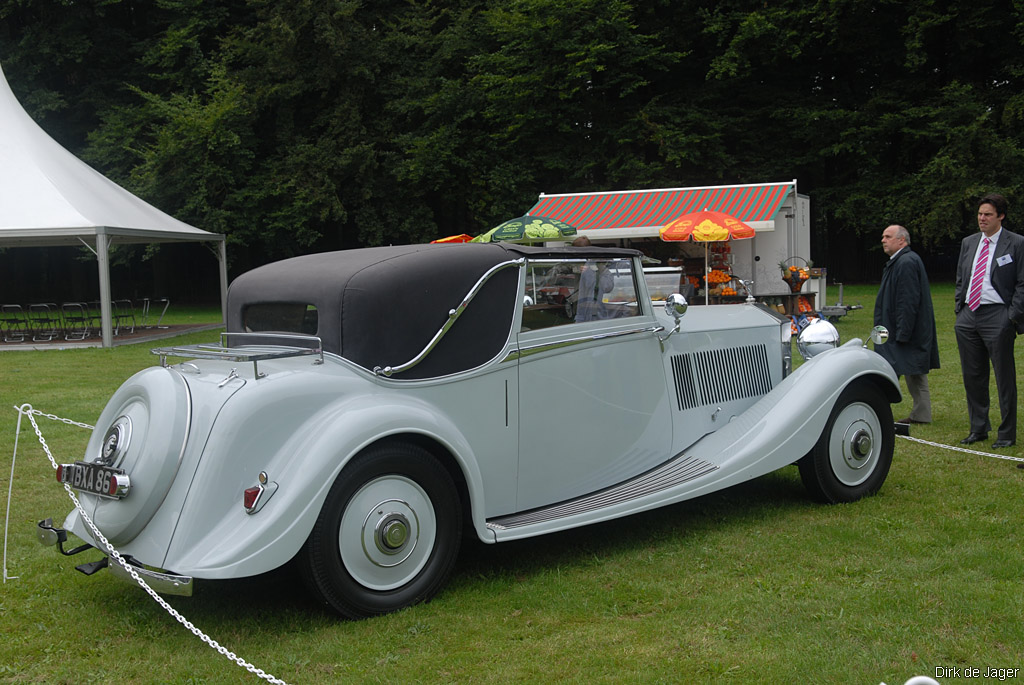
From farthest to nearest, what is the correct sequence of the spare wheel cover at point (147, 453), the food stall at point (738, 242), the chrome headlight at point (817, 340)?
the food stall at point (738, 242), the chrome headlight at point (817, 340), the spare wheel cover at point (147, 453)

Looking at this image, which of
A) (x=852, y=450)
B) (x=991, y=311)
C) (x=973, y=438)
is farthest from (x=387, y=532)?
(x=973, y=438)

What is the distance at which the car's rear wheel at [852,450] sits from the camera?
528 centimetres

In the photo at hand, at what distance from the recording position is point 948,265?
100 feet

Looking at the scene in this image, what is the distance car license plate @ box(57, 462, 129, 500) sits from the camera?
3670 mm

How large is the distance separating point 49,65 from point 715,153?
2282 cm

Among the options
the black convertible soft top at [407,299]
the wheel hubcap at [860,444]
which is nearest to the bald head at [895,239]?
the wheel hubcap at [860,444]

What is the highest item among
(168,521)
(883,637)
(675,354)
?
(675,354)

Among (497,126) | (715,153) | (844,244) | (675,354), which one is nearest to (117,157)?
(497,126)

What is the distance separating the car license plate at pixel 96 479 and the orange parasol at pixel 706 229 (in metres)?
12.3

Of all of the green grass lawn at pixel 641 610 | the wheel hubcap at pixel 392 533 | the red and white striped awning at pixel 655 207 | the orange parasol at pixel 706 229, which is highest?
the red and white striped awning at pixel 655 207

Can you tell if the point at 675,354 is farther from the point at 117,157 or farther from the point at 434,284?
the point at 117,157

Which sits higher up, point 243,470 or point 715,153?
point 715,153

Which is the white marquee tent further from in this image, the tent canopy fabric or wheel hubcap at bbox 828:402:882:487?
wheel hubcap at bbox 828:402:882:487

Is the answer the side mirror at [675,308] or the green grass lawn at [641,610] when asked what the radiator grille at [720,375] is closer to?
the side mirror at [675,308]
